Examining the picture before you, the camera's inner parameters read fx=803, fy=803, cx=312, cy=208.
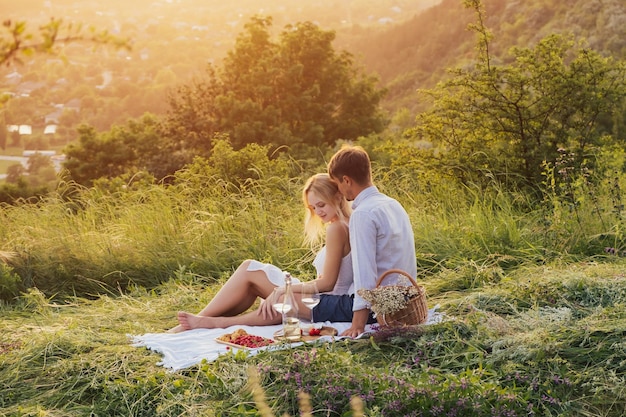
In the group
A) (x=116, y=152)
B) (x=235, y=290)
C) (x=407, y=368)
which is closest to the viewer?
(x=407, y=368)

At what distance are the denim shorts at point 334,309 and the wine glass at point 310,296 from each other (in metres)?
0.05

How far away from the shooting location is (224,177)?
9.77 meters

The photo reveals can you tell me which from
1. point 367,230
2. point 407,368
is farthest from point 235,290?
point 407,368

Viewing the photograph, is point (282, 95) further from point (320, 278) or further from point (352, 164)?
point (352, 164)

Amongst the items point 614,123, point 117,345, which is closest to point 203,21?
point 614,123

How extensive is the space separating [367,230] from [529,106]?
183 inches

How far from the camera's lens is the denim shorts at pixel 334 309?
4.68m

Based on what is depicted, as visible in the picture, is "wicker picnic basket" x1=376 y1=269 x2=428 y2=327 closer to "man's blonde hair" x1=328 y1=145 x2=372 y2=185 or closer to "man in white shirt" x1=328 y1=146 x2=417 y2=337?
"man in white shirt" x1=328 y1=146 x2=417 y2=337

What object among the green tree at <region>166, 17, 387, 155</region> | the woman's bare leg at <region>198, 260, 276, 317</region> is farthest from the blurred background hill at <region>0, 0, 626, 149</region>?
the woman's bare leg at <region>198, 260, 276, 317</region>

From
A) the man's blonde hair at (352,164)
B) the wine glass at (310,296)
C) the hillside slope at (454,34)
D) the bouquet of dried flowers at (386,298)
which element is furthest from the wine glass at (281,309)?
the hillside slope at (454,34)

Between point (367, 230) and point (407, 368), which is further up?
point (367, 230)

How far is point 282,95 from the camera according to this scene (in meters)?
18.9

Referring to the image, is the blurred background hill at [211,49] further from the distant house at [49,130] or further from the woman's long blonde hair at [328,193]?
the woman's long blonde hair at [328,193]

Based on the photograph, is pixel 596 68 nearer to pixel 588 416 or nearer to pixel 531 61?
pixel 531 61
